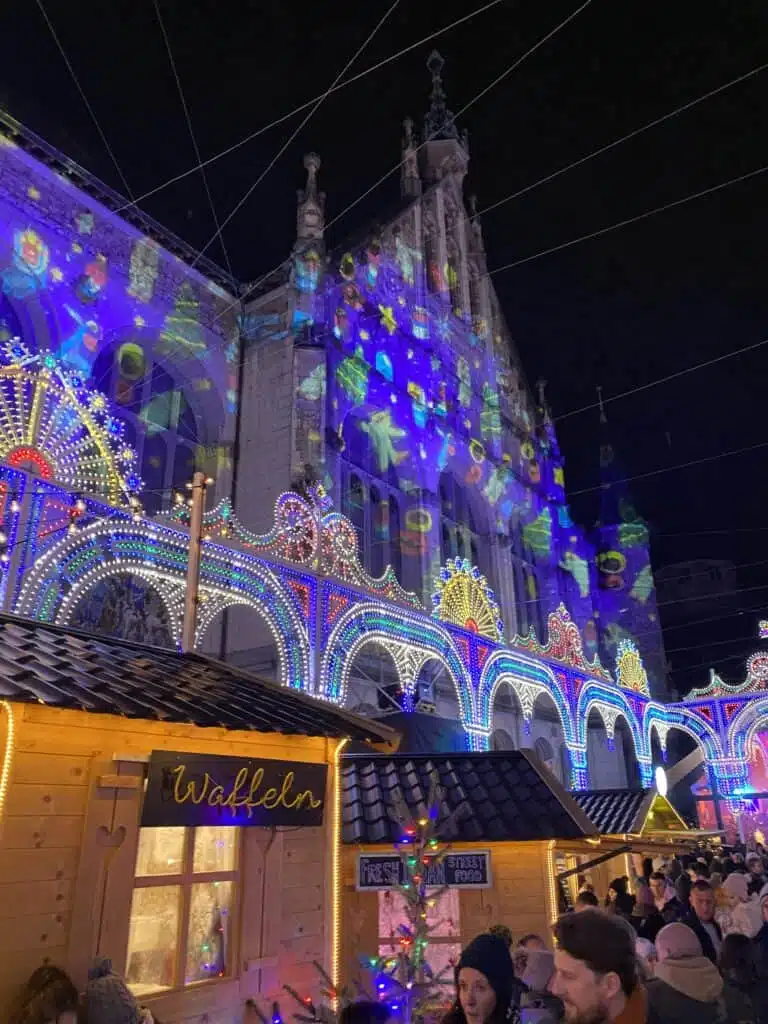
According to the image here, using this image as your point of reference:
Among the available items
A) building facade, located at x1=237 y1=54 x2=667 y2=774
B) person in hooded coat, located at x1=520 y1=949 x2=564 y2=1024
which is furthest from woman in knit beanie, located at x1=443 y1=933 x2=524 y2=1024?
building facade, located at x1=237 y1=54 x2=667 y2=774

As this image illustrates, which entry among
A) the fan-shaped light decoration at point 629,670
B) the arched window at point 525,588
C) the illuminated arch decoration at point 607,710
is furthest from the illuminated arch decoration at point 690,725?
the arched window at point 525,588

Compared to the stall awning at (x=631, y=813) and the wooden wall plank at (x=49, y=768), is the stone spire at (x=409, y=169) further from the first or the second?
the wooden wall plank at (x=49, y=768)

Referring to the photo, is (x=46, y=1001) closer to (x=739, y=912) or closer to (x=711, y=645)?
(x=739, y=912)

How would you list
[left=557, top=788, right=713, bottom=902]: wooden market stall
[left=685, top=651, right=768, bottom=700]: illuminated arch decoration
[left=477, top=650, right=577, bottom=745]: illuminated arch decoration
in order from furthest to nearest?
[left=685, top=651, right=768, bottom=700]: illuminated arch decoration < [left=477, top=650, right=577, bottom=745]: illuminated arch decoration < [left=557, top=788, right=713, bottom=902]: wooden market stall

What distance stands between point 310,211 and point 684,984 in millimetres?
21009

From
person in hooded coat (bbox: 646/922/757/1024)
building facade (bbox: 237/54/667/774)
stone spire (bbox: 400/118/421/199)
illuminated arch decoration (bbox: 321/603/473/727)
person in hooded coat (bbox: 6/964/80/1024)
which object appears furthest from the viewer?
stone spire (bbox: 400/118/421/199)

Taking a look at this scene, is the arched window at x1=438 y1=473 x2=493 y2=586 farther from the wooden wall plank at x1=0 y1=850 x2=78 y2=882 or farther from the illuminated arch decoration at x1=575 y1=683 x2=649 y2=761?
the wooden wall plank at x1=0 y1=850 x2=78 y2=882

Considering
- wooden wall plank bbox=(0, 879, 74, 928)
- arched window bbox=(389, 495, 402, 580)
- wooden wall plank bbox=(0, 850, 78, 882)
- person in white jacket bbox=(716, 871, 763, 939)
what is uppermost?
arched window bbox=(389, 495, 402, 580)

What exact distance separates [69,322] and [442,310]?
49.4 ft

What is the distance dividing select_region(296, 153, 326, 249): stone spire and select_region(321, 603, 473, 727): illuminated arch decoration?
1085 centimetres

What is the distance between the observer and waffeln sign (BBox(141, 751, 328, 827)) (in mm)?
5539

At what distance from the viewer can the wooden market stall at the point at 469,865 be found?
8.26m

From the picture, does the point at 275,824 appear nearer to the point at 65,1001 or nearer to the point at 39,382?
the point at 65,1001

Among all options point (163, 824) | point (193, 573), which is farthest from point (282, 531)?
point (163, 824)
